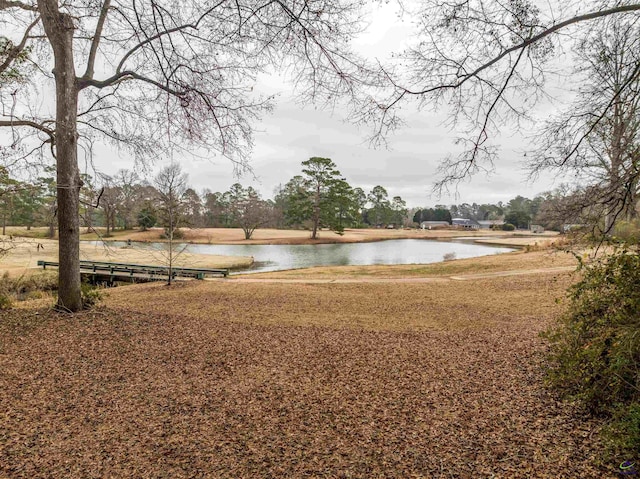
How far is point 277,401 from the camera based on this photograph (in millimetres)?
3564

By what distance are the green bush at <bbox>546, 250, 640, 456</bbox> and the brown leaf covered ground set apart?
247 mm

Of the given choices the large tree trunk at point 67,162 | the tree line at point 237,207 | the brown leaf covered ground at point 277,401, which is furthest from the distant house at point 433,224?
the large tree trunk at point 67,162

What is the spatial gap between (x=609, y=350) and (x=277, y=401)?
10.5 ft

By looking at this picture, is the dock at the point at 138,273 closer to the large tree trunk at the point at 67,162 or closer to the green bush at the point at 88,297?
the green bush at the point at 88,297

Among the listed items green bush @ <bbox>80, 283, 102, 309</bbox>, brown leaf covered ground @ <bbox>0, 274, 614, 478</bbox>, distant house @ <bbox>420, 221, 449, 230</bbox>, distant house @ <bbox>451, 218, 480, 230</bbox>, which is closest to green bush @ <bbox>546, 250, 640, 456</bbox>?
brown leaf covered ground @ <bbox>0, 274, 614, 478</bbox>

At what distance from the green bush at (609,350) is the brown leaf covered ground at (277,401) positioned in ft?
0.81

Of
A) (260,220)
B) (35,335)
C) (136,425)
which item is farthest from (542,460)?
(260,220)

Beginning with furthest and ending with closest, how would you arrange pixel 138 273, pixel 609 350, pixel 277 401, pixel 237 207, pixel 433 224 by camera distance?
1. pixel 433 224
2. pixel 237 207
3. pixel 138 273
4. pixel 277 401
5. pixel 609 350

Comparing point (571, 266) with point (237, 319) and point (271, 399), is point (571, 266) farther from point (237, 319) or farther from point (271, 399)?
point (271, 399)

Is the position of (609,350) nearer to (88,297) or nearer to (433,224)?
(88,297)

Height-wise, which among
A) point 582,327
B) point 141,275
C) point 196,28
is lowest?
point 141,275

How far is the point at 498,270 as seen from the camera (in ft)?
51.4

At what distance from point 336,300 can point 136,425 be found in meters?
6.90

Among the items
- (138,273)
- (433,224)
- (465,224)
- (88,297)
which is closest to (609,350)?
(88,297)
